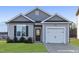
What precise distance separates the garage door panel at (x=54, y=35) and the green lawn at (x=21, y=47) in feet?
5.32

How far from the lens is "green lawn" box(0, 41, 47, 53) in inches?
851

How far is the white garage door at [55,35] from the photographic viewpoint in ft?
78.8

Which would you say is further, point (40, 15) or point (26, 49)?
point (40, 15)

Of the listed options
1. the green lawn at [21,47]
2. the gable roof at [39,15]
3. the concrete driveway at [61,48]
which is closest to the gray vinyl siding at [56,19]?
the gable roof at [39,15]

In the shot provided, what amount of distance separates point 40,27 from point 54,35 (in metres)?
1.30

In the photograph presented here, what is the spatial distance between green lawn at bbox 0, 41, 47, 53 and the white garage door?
1.65 m

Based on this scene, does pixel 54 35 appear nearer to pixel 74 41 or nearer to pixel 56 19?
pixel 56 19

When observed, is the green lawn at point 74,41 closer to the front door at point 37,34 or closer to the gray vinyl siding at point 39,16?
the front door at point 37,34

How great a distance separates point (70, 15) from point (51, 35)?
3118mm

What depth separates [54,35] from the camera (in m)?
→ 24.7

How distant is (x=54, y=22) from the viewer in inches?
1010
